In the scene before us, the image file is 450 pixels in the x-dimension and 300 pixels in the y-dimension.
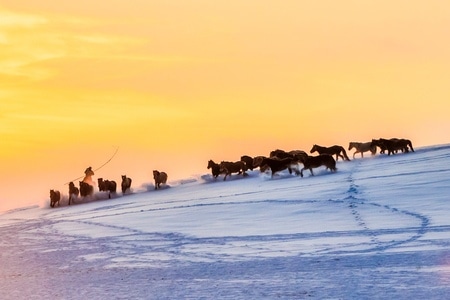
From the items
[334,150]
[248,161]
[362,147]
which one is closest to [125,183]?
[248,161]

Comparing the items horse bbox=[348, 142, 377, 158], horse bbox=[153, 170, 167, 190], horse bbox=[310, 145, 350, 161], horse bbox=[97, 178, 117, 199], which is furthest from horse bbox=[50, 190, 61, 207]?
horse bbox=[348, 142, 377, 158]

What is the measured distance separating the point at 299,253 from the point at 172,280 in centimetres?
271

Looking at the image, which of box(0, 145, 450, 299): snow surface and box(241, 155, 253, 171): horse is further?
box(241, 155, 253, 171): horse

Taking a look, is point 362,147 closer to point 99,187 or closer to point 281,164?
point 281,164

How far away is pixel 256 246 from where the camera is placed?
572 inches

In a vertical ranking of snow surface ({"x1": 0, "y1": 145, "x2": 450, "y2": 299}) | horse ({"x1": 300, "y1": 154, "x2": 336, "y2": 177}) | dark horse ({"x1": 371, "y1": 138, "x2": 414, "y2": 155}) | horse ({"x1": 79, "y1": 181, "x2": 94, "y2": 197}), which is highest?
dark horse ({"x1": 371, "y1": 138, "x2": 414, "y2": 155})

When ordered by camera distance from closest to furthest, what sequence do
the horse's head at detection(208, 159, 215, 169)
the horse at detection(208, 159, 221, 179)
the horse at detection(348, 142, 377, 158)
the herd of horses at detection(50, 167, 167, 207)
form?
the herd of horses at detection(50, 167, 167, 207) < the horse at detection(208, 159, 221, 179) < the horse's head at detection(208, 159, 215, 169) < the horse at detection(348, 142, 377, 158)

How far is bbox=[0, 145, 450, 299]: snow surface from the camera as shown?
10188 mm

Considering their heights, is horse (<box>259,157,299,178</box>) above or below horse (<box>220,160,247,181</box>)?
below

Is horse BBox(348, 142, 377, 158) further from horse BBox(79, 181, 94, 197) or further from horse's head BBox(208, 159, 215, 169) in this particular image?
horse BBox(79, 181, 94, 197)

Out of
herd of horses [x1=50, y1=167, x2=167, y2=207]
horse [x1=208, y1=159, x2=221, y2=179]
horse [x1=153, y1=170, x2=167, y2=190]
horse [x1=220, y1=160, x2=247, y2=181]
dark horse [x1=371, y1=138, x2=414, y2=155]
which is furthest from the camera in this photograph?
dark horse [x1=371, y1=138, x2=414, y2=155]

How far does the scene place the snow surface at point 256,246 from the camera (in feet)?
33.4

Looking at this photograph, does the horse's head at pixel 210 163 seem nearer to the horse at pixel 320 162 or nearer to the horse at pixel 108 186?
the horse at pixel 108 186

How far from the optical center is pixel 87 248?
656 inches
